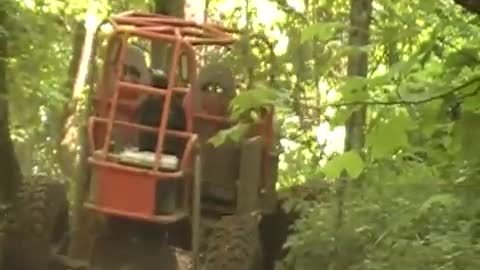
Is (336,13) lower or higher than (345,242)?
higher

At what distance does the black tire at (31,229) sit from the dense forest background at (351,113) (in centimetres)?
18

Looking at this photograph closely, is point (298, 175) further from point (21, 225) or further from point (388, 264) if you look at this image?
point (388, 264)

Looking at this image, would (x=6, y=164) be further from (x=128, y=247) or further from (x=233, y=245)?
(x=233, y=245)

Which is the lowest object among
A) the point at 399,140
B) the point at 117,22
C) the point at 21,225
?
the point at 21,225

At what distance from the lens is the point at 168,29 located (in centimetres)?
762

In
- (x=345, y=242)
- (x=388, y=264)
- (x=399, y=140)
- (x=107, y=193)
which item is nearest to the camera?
(x=399, y=140)

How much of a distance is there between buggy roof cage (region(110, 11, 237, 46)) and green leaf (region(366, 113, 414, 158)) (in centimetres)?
490

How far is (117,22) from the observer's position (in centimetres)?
766

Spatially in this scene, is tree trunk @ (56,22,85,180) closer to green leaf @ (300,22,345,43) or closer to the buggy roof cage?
the buggy roof cage

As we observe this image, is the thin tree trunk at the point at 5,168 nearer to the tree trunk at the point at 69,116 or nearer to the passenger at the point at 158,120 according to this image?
the passenger at the point at 158,120

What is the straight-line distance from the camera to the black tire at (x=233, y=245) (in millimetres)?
7242

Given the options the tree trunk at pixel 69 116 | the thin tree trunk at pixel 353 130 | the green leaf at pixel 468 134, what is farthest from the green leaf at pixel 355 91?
the tree trunk at pixel 69 116

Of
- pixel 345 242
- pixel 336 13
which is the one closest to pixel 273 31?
pixel 336 13

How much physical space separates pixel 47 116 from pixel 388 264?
7601mm
